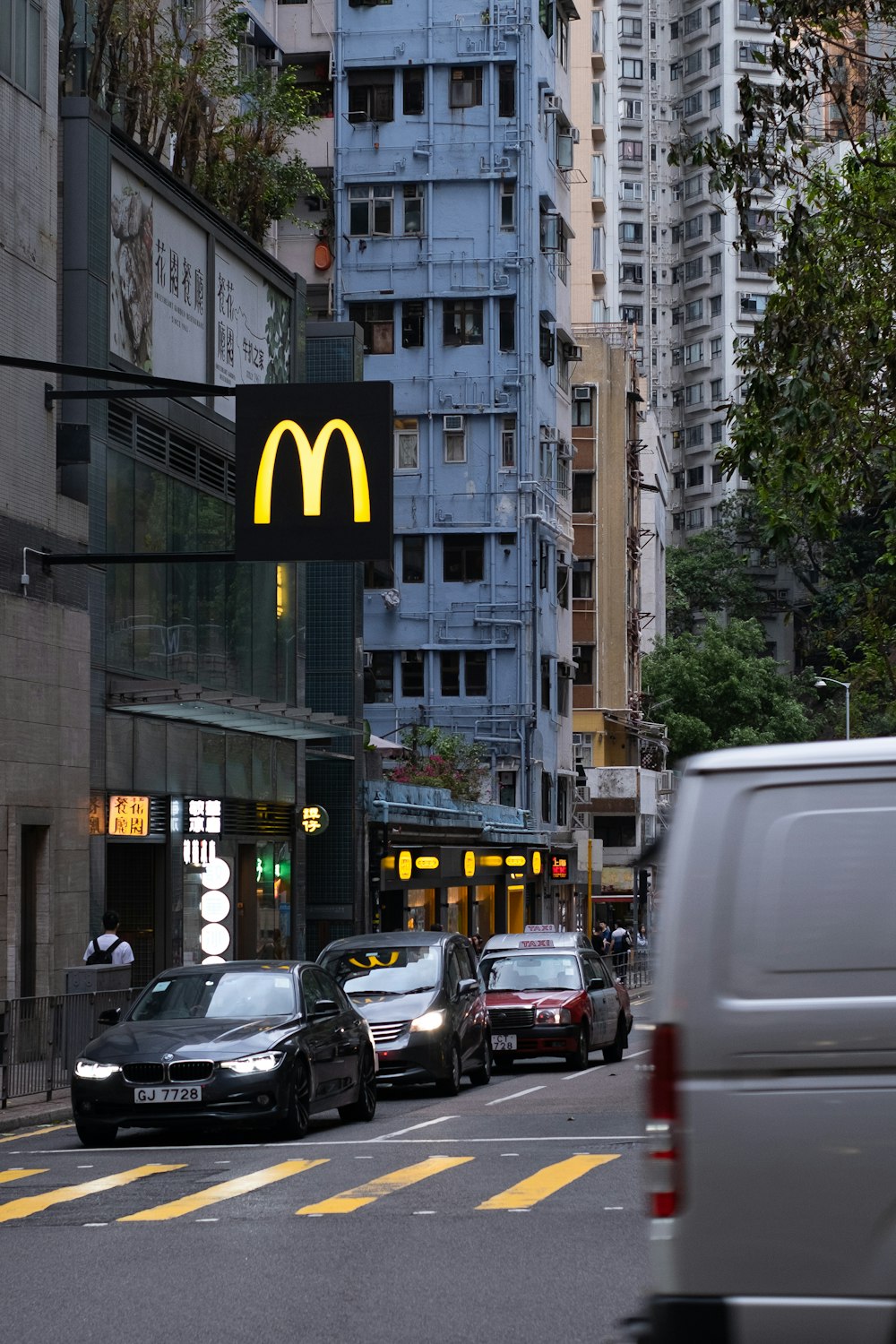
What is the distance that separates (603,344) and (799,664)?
140 feet

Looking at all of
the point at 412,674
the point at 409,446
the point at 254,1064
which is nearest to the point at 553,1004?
the point at 254,1064

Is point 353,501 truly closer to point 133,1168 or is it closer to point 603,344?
point 133,1168

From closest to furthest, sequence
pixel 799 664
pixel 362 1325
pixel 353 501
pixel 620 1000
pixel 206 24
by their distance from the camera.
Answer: pixel 362 1325 → pixel 353 501 → pixel 620 1000 → pixel 206 24 → pixel 799 664

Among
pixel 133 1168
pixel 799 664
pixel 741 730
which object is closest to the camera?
pixel 133 1168

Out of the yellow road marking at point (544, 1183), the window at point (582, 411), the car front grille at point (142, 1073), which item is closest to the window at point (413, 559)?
the window at point (582, 411)

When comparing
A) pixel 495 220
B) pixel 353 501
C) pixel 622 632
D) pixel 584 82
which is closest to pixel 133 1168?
pixel 353 501

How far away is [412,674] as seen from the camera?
64875mm

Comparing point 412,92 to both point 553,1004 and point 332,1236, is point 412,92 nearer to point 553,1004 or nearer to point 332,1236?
point 553,1004

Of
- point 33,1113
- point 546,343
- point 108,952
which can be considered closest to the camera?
point 33,1113

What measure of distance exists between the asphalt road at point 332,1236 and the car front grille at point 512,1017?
9.41 m

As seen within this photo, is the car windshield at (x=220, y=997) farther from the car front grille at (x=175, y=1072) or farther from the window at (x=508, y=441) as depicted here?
the window at (x=508, y=441)

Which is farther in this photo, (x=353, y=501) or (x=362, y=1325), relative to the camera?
(x=353, y=501)

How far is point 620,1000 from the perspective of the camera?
31781mm

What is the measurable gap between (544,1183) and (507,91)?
5455cm
